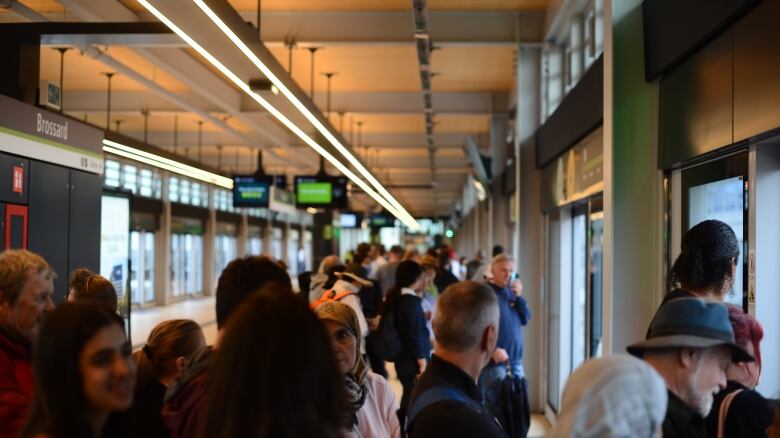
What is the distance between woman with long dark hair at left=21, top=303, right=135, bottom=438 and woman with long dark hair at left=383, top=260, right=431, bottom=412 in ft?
15.4

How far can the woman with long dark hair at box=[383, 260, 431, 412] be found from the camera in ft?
21.4

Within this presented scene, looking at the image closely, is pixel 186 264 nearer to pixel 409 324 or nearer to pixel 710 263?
pixel 409 324

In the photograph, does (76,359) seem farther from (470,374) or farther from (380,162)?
(380,162)

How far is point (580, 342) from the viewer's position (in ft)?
27.9

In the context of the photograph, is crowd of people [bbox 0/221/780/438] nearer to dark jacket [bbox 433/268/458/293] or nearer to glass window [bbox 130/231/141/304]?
dark jacket [bbox 433/268/458/293]

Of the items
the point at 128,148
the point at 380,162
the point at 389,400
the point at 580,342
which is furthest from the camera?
the point at 380,162

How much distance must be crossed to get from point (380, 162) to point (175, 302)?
745 centimetres

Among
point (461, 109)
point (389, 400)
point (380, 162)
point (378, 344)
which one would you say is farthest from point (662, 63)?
point (380, 162)

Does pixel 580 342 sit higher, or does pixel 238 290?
pixel 238 290

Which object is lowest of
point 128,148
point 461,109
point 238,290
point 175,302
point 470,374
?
point 175,302

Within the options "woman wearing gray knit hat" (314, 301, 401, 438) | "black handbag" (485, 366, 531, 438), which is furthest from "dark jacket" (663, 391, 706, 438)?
"black handbag" (485, 366, 531, 438)

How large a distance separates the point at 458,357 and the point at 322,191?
48.9ft

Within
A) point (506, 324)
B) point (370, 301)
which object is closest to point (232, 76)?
point (506, 324)

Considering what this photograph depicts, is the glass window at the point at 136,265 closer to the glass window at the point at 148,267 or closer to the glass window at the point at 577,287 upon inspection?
the glass window at the point at 148,267
